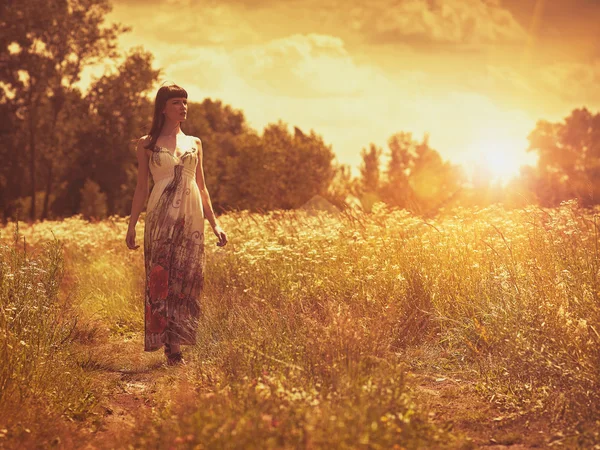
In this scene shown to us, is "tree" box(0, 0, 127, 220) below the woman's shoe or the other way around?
the other way around

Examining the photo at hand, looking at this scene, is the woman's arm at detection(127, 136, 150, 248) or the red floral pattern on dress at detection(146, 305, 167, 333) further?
the woman's arm at detection(127, 136, 150, 248)

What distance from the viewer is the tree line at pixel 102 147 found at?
29.0 meters

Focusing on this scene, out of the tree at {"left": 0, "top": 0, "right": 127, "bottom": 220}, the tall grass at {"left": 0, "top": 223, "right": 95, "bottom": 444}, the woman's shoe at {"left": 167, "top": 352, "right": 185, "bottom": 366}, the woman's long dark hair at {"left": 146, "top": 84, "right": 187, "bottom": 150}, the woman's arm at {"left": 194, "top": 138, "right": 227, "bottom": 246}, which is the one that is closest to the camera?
the tall grass at {"left": 0, "top": 223, "right": 95, "bottom": 444}

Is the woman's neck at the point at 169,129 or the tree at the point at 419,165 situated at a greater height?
the tree at the point at 419,165

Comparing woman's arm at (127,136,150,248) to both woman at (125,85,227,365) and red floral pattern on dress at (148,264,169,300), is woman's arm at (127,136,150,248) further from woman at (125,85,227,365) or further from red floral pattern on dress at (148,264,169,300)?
red floral pattern on dress at (148,264,169,300)

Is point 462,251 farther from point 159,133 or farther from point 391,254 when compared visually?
point 159,133

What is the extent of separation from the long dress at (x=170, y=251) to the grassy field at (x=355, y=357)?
30 centimetres

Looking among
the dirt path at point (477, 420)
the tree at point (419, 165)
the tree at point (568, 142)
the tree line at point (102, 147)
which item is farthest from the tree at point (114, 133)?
the dirt path at point (477, 420)

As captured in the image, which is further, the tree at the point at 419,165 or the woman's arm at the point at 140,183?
the tree at the point at 419,165

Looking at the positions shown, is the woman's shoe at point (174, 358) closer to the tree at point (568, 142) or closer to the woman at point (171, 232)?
the woman at point (171, 232)

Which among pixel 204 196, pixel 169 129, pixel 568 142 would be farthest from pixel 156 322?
pixel 568 142

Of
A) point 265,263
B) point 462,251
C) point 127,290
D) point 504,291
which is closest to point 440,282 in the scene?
point 462,251

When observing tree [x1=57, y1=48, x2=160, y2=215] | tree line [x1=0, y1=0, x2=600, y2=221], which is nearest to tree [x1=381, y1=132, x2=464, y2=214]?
tree line [x1=0, y1=0, x2=600, y2=221]

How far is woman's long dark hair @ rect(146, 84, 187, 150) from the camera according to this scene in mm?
5863
